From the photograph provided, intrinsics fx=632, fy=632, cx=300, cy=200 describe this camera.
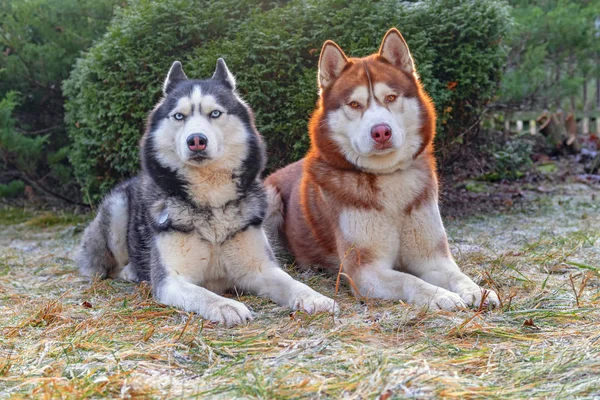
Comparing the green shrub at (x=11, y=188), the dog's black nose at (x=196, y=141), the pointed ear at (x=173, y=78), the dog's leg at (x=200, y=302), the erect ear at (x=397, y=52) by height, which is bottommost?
the green shrub at (x=11, y=188)

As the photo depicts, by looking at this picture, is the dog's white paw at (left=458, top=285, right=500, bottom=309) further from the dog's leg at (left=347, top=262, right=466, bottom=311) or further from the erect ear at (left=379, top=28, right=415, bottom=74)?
the erect ear at (left=379, top=28, right=415, bottom=74)

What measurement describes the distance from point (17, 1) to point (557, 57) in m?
7.52

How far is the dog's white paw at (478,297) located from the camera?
10.3ft

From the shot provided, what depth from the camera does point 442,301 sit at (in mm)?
3131

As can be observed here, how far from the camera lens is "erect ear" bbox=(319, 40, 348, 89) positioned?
3799 millimetres

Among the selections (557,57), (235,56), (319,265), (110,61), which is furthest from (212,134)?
(557,57)

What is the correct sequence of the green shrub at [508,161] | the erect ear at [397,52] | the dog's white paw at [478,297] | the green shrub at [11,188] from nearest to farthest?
the dog's white paw at [478,297], the erect ear at [397,52], the green shrub at [11,188], the green shrub at [508,161]

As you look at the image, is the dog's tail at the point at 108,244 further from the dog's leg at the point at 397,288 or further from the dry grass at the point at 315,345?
the dog's leg at the point at 397,288

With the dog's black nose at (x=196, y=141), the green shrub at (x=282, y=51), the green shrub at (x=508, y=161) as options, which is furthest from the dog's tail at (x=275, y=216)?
the green shrub at (x=508, y=161)

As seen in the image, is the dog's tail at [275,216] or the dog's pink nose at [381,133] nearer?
the dog's pink nose at [381,133]

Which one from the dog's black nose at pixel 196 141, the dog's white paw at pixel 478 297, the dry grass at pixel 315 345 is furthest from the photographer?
the dog's black nose at pixel 196 141

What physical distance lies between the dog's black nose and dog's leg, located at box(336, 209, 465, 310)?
3.07 feet

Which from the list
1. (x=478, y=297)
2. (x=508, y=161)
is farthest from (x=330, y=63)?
(x=508, y=161)

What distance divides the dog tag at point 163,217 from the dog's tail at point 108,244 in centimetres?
89
